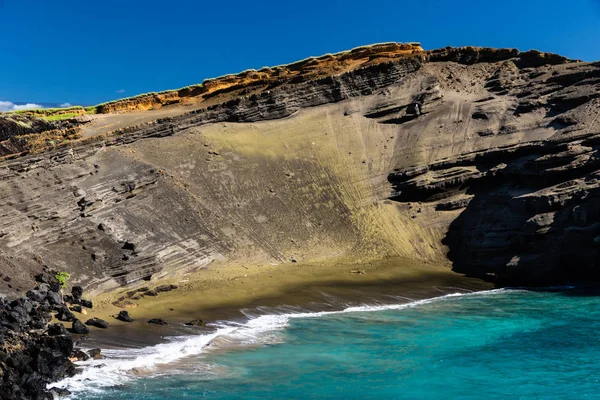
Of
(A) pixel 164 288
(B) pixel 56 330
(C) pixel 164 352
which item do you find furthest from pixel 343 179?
(B) pixel 56 330

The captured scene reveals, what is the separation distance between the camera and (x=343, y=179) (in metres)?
40.1

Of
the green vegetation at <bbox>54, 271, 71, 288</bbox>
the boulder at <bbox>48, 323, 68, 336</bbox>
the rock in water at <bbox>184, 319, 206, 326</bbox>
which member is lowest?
the rock in water at <bbox>184, 319, 206, 326</bbox>

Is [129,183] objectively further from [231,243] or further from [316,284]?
[316,284]

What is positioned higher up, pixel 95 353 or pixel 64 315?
pixel 64 315

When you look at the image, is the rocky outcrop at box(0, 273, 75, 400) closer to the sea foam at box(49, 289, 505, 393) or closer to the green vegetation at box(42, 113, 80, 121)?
the sea foam at box(49, 289, 505, 393)

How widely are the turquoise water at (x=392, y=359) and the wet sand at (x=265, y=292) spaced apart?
4.82ft

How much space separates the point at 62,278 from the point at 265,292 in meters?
9.27

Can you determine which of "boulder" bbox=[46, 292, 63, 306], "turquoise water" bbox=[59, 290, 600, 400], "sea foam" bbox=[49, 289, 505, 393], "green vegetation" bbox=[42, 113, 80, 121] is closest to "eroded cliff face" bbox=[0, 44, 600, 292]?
"boulder" bbox=[46, 292, 63, 306]

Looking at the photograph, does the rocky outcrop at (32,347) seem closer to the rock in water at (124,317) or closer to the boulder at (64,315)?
the boulder at (64,315)

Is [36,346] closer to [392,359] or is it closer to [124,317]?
[124,317]

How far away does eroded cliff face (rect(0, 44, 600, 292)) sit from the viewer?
96.6 feet

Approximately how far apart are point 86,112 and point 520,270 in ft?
127

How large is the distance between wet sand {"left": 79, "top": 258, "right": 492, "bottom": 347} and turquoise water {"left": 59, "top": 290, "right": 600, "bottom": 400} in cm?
147

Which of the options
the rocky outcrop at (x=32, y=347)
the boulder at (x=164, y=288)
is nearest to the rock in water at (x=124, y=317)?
the rocky outcrop at (x=32, y=347)
